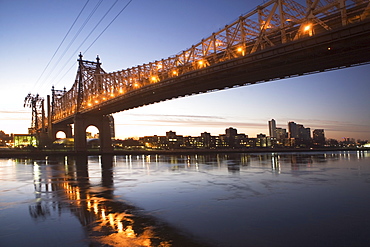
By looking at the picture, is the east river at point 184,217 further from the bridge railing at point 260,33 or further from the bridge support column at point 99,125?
the bridge support column at point 99,125

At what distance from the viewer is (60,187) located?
20031mm

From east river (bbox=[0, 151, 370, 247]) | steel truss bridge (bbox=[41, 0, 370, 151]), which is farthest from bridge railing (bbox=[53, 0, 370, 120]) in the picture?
east river (bbox=[0, 151, 370, 247])

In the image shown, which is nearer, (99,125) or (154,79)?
(154,79)

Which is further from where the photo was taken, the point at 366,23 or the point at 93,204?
the point at 366,23

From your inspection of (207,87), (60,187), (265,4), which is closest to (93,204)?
(60,187)

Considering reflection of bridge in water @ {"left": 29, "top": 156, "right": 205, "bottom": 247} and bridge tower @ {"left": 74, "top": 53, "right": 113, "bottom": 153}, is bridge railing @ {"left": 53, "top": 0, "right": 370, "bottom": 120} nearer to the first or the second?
bridge tower @ {"left": 74, "top": 53, "right": 113, "bottom": 153}

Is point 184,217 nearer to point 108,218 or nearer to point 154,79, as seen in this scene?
point 108,218

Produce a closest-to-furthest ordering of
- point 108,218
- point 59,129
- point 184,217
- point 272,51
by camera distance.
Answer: point 108,218 → point 184,217 → point 272,51 → point 59,129

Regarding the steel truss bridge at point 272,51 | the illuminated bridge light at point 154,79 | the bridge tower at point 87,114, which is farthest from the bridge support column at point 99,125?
the illuminated bridge light at point 154,79

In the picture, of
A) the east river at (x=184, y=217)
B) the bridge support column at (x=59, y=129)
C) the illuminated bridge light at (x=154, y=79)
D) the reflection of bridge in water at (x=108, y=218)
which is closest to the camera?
the reflection of bridge in water at (x=108, y=218)

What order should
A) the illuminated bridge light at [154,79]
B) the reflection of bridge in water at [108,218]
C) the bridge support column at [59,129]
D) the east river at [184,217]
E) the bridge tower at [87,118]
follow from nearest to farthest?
the reflection of bridge in water at [108,218] → the east river at [184,217] → the illuminated bridge light at [154,79] → the bridge tower at [87,118] → the bridge support column at [59,129]

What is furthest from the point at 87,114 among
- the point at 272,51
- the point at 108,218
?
the point at 108,218

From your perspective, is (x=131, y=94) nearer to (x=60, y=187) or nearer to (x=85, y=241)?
(x=60, y=187)

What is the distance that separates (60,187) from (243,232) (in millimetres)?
14351
